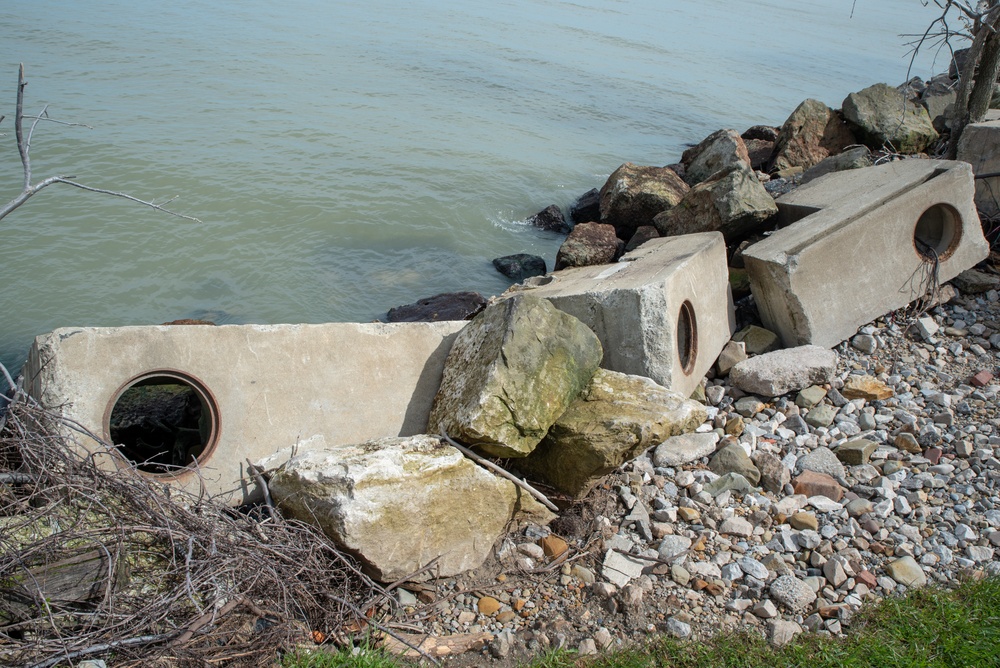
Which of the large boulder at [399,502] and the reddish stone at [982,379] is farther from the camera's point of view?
the reddish stone at [982,379]

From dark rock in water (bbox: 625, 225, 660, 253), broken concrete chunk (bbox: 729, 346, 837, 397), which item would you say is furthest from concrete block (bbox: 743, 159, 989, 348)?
dark rock in water (bbox: 625, 225, 660, 253)

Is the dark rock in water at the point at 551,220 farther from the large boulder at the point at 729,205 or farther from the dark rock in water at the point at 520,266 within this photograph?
the large boulder at the point at 729,205

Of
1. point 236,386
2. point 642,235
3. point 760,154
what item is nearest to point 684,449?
point 236,386

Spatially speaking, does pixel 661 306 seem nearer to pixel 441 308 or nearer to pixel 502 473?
pixel 502 473

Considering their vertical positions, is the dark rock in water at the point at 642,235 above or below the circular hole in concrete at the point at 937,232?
below

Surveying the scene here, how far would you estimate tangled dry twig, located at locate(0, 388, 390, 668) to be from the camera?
313 cm

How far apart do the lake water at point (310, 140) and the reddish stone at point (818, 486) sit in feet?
16.9

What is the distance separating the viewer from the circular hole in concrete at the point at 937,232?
255 inches

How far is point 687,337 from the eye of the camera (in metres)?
5.76

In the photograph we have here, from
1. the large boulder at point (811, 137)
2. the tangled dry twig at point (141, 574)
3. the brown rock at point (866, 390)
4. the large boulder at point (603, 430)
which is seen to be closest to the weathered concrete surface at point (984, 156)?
the brown rock at point (866, 390)

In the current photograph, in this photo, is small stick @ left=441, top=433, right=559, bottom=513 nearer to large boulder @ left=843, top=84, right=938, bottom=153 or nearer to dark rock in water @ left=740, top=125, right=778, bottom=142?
large boulder @ left=843, top=84, right=938, bottom=153

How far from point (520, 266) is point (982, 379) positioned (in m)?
5.39

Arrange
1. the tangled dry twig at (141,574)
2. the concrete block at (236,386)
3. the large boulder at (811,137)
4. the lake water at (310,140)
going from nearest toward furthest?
the tangled dry twig at (141,574) < the concrete block at (236,386) < the lake water at (310,140) < the large boulder at (811,137)

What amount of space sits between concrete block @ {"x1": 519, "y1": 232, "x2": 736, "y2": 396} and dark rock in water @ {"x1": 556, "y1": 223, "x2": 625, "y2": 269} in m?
1.93
